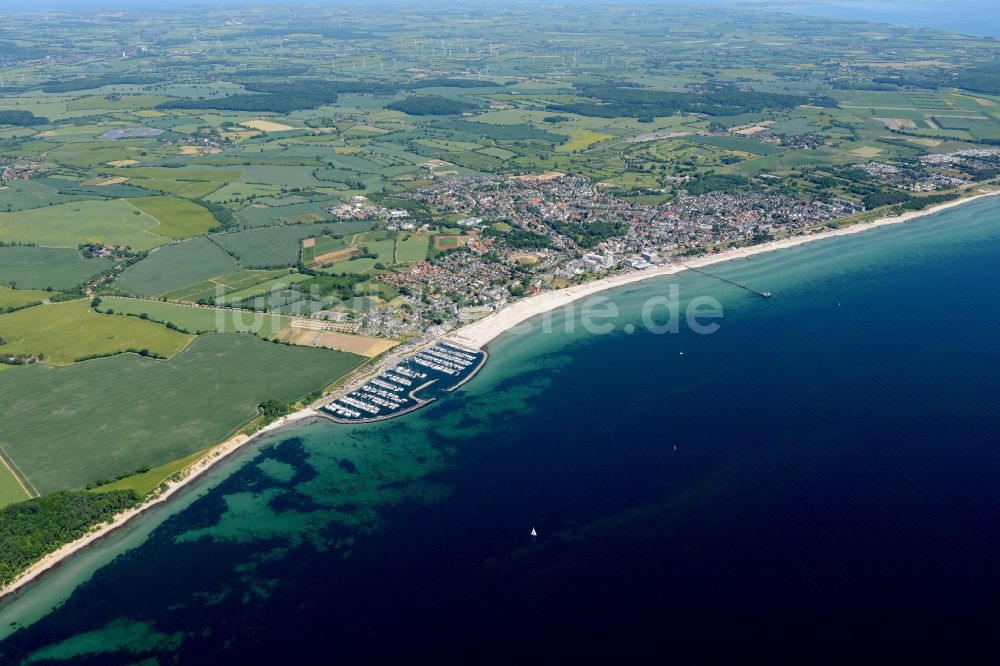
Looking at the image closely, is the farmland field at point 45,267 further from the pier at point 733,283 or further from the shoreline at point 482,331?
the pier at point 733,283

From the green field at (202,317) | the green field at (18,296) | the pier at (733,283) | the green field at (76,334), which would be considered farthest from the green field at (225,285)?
the pier at (733,283)

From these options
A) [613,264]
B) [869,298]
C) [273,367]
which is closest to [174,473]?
[273,367]

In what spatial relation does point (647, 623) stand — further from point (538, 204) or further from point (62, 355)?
point (538, 204)

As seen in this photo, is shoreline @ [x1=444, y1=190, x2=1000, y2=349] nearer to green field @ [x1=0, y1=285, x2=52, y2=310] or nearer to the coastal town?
the coastal town

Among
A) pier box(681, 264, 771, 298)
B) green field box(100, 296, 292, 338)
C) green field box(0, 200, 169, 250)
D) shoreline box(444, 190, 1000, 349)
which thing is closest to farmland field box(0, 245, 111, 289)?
green field box(0, 200, 169, 250)

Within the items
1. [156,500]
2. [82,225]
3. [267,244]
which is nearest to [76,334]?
[156,500]

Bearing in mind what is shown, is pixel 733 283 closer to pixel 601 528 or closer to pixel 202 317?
pixel 601 528
